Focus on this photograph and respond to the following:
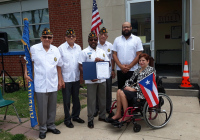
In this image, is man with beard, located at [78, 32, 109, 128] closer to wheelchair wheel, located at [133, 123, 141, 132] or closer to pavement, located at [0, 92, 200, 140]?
pavement, located at [0, 92, 200, 140]

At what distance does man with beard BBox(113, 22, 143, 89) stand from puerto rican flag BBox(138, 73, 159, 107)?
811mm

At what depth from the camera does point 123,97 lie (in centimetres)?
393

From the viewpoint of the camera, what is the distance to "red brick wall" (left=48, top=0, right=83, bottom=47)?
26.3 feet

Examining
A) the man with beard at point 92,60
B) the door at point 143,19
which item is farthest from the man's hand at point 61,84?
the door at point 143,19

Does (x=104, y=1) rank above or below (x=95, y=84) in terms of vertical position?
above

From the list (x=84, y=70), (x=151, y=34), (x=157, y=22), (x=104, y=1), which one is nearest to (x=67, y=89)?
(x=84, y=70)

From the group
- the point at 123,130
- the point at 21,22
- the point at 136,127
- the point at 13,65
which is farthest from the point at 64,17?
the point at 136,127

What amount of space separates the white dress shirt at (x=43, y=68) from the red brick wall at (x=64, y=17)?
4.50 m

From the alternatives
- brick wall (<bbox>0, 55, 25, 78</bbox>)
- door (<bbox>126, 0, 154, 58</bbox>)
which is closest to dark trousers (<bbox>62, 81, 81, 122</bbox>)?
door (<bbox>126, 0, 154, 58</bbox>)

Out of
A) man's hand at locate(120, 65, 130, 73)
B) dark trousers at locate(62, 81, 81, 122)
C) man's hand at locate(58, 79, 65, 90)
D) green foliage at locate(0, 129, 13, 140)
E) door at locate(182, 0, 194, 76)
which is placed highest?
door at locate(182, 0, 194, 76)

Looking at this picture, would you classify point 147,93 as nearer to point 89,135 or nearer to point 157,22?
point 89,135

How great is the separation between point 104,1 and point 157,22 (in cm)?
527

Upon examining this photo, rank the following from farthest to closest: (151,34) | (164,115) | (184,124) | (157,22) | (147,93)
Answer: (157,22) → (151,34) → (164,115) → (184,124) → (147,93)

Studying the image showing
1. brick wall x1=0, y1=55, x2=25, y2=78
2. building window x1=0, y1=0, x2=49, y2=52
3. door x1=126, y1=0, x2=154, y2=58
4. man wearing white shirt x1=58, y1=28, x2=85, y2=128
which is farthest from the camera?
brick wall x1=0, y1=55, x2=25, y2=78
